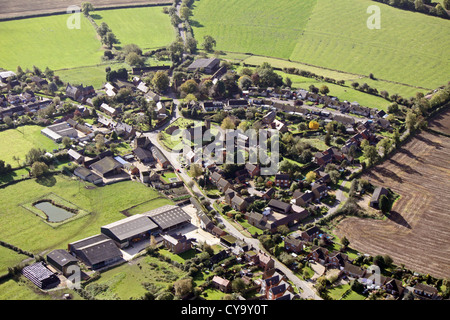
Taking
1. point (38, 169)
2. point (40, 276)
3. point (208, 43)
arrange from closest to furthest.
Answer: point (40, 276) → point (38, 169) → point (208, 43)

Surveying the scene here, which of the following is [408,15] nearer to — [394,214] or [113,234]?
[394,214]

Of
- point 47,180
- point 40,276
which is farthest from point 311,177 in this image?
point 47,180

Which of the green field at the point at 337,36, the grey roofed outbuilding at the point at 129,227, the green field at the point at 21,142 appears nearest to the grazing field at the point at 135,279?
the grey roofed outbuilding at the point at 129,227

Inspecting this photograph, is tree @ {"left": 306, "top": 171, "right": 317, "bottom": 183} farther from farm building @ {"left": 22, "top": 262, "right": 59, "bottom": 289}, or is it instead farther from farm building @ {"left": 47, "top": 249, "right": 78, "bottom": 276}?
farm building @ {"left": 22, "top": 262, "right": 59, "bottom": 289}

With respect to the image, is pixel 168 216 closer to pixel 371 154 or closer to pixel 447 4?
pixel 371 154

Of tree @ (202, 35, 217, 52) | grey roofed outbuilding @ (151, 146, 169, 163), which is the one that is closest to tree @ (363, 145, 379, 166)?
grey roofed outbuilding @ (151, 146, 169, 163)
